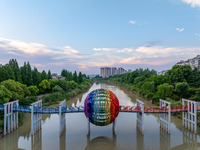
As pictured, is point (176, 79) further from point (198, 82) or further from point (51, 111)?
point (51, 111)

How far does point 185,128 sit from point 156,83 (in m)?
27.6

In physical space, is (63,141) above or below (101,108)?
below

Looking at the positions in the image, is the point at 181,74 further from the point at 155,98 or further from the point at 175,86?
the point at 155,98

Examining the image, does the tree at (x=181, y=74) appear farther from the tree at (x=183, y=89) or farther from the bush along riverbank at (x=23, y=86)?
the bush along riverbank at (x=23, y=86)

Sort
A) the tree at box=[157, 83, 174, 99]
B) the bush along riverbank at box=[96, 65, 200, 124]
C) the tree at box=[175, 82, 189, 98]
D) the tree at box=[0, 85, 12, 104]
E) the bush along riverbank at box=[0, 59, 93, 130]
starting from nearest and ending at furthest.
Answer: the tree at box=[0, 85, 12, 104] → the bush along riverbank at box=[0, 59, 93, 130] → the tree at box=[175, 82, 189, 98] → the bush along riverbank at box=[96, 65, 200, 124] → the tree at box=[157, 83, 174, 99]

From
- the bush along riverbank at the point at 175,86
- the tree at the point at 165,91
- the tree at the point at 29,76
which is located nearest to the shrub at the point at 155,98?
the bush along riverbank at the point at 175,86

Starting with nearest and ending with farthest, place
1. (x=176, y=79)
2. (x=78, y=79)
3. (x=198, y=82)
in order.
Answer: (x=198, y=82) → (x=176, y=79) → (x=78, y=79)

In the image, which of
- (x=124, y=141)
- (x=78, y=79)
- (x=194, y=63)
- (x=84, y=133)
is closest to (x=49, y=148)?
(x=84, y=133)

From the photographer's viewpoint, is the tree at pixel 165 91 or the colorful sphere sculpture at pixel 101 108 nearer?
the colorful sphere sculpture at pixel 101 108

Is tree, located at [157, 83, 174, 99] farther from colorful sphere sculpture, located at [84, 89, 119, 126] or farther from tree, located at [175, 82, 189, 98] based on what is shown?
colorful sphere sculpture, located at [84, 89, 119, 126]

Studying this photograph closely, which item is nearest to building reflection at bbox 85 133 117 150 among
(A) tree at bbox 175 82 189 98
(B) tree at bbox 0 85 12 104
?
(B) tree at bbox 0 85 12 104

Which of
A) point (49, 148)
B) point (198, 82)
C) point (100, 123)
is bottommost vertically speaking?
point (49, 148)

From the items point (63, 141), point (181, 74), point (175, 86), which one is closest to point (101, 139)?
point (63, 141)

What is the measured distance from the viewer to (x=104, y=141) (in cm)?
1698
